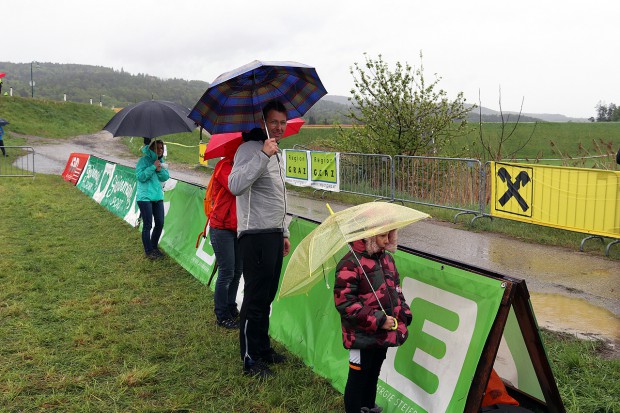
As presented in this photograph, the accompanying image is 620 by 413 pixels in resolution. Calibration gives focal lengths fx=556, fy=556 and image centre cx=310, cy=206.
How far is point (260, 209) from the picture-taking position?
399 cm

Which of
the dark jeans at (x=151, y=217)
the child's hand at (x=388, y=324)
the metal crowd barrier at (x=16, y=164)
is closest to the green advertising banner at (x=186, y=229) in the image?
the dark jeans at (x=151, y=217)

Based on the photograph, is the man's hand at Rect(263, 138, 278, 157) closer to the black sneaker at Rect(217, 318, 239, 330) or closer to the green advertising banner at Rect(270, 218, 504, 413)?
the green advertising banner at Rect(270, 218, 504, 413)

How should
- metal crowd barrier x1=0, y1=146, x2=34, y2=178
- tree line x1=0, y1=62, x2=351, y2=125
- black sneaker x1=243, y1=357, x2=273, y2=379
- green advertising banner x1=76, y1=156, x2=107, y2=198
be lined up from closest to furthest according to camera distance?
black sneaker x1=243, y1=357, x2=273, y2=379, green advertising banner x1=76, y1=156, x2=107, y2=198, metal crowd barrier x1=0, y1=146, x2=34, y2=178, tree line x1=0, y1=62, x2=351, y2=125

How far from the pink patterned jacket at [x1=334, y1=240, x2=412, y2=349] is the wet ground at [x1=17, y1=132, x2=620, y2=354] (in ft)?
3.74

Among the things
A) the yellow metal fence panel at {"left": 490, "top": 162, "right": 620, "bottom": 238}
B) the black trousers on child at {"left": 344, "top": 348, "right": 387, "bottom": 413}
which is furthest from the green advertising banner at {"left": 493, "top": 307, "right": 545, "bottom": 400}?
the yellow metal fence panel at {"left": 490, "top": 162, "right": 620, "bottom": 238}

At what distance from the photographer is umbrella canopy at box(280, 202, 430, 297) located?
293 centimetres

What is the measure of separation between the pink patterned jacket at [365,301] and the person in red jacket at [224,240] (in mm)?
1894

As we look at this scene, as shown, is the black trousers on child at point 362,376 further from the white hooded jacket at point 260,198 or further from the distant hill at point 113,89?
the distant hill at point 113,89

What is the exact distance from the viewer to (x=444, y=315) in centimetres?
326

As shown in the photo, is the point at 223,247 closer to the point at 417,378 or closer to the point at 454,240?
the point at 417,378

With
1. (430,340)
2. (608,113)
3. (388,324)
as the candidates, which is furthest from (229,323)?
(608,113)

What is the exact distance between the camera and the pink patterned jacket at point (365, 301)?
2988mm

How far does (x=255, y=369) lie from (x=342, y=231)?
1820 mm

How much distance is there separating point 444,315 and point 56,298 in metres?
4.76
